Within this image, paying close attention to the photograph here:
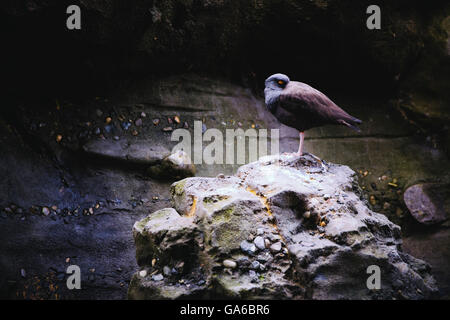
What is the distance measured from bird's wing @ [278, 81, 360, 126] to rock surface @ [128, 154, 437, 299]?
0.77 m

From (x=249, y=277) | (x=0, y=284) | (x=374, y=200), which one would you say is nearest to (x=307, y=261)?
(x=249, y=277)

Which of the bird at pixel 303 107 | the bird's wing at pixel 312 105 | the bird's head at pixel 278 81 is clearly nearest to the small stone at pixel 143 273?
the bird at pixel 303 107

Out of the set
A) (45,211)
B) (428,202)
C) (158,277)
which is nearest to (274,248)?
(158,277)

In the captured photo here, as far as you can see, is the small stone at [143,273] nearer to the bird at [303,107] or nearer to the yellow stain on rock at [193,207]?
the yellow stain on rock at [193,207]

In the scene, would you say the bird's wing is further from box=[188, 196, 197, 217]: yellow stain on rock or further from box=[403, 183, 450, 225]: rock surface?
box=[403, 183, 450, 225]: rock surface

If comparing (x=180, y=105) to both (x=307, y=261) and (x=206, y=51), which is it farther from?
(x=307, y=261)

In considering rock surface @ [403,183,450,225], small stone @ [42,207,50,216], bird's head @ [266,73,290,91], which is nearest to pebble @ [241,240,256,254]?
bird's head @ [266,73,290,91]

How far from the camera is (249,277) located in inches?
84.3

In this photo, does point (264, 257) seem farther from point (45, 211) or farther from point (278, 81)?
point (45, 211)

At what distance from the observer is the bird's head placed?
127 inches

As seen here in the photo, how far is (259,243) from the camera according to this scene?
Result: 7.41 feet

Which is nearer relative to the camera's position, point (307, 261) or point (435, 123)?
point (307, 261)

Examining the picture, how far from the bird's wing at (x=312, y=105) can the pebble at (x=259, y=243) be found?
1345mm

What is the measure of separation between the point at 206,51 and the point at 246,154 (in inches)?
65.0
